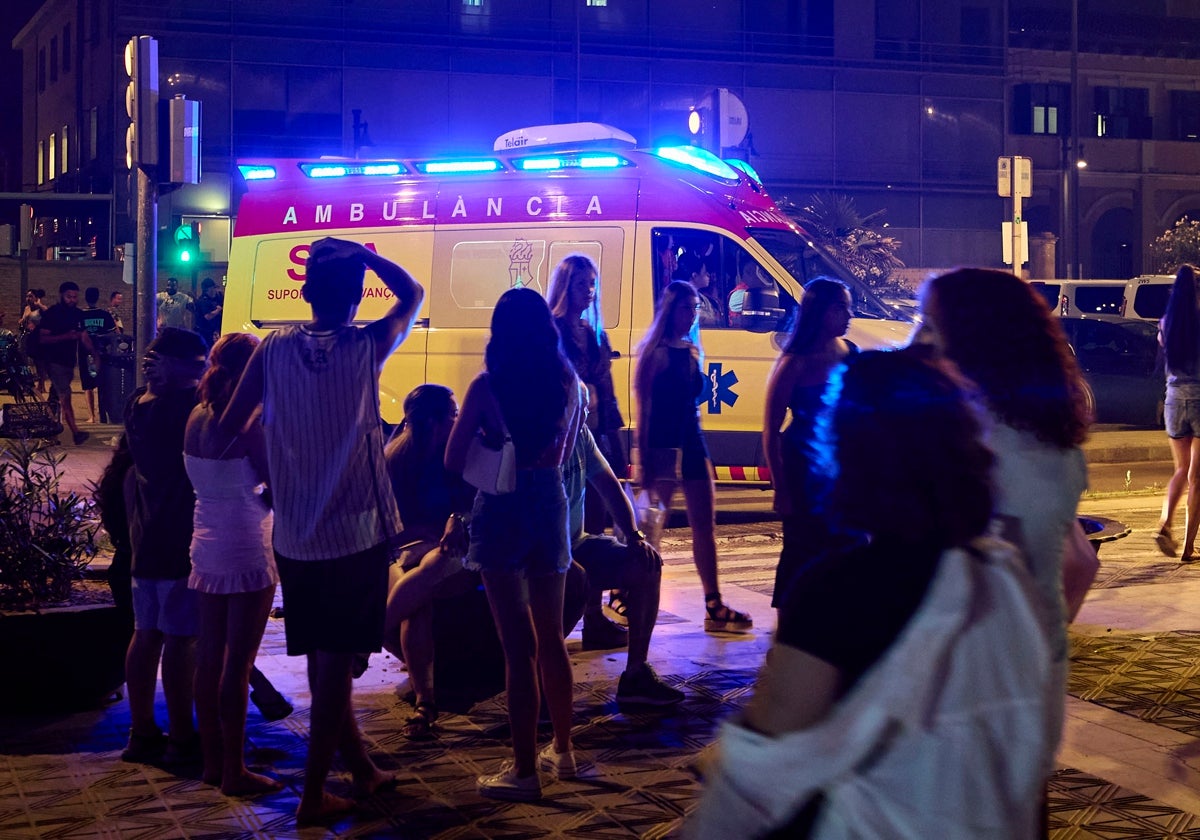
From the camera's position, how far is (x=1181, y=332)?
9.41m

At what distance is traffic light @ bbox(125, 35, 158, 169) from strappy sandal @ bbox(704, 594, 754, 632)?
5005mm

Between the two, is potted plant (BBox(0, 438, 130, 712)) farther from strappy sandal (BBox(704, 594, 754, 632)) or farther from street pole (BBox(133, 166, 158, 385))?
street pole (BBox(133, 166, 158, 385))

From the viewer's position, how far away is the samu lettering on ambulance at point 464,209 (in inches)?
475

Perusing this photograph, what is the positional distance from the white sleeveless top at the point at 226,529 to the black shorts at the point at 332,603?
1.49ft

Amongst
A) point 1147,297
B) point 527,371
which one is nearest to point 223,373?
point 527,371

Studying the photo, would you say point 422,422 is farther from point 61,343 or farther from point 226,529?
point 61,343

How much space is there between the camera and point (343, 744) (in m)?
5.12

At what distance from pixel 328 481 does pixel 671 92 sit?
124ft

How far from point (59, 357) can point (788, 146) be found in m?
27.3

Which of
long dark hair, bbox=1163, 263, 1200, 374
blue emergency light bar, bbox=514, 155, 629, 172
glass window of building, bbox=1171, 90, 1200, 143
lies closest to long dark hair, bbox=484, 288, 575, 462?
long dark hair, bbox=1163, 263, 1200, 374

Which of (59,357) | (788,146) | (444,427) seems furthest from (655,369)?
(788,146)

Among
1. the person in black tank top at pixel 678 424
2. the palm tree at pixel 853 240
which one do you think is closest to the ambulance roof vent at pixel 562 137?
the person in black tank top at pixel 678 424

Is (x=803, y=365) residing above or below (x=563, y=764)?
above

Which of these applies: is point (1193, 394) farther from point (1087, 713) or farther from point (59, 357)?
point (59, 357)
